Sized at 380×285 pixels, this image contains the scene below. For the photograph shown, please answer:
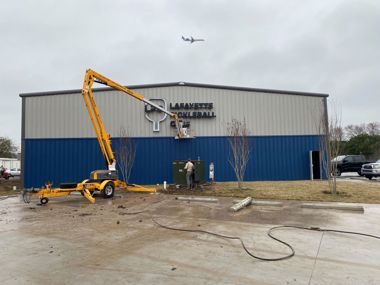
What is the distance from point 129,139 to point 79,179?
4.62m

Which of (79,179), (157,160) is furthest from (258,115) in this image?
(79,179)

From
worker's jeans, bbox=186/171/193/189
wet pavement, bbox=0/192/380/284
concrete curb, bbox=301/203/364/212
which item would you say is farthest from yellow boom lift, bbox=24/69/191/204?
concrete curb, bbox=301/203/364/212

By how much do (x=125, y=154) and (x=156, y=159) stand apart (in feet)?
7.30

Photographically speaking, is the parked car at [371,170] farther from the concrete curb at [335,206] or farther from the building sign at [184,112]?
the concrete curb at [335,206]

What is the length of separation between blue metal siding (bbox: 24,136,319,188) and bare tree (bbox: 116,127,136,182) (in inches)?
15.7

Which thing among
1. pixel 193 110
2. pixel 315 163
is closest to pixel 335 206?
pixel 315 163

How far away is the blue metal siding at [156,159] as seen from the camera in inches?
874

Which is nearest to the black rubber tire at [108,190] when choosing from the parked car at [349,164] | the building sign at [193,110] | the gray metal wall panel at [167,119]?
the gray metal wall panel at [167,119]

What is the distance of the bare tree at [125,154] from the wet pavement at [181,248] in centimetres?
1011

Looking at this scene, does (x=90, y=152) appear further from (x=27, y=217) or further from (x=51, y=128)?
(x=27, y=217)

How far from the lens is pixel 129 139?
72.9ft

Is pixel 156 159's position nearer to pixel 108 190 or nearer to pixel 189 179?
pixel 189 179

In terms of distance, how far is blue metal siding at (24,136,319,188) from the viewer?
72.8 ft

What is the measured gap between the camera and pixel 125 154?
858 inches
